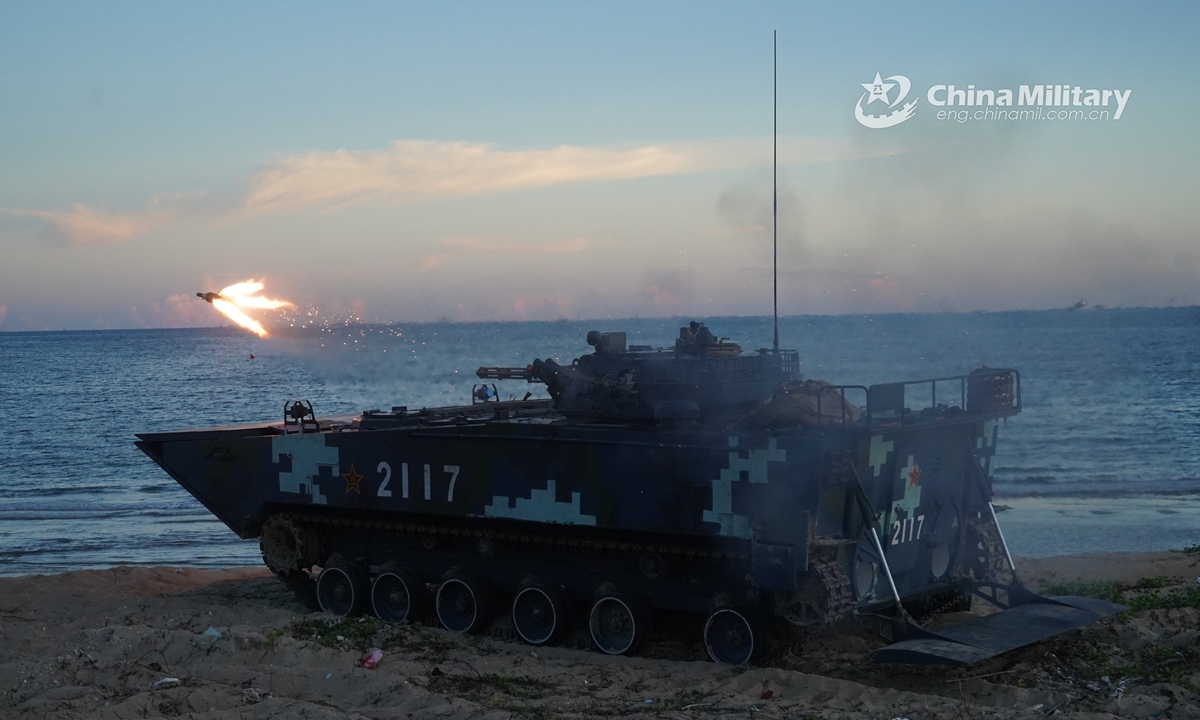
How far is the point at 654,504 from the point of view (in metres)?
12.3

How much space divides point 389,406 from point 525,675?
96.9ft

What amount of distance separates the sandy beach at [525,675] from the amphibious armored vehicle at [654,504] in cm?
40

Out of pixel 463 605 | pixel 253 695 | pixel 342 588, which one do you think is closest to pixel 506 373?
pixel 463 605

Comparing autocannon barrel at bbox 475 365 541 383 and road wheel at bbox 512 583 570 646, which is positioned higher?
autocannon barrel at bbox 475 365 541 383

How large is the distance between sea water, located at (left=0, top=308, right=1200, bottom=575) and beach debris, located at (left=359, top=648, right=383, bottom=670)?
5569mm

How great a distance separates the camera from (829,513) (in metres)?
11.6

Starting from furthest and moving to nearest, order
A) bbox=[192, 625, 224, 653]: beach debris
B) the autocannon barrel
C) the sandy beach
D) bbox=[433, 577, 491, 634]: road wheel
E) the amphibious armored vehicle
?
the autocannon barrel < bbox=[433, 577, 491, 634]: road wheel < bbox=[192, 625, 224, 653]: beach debris < the amphibious armored vehicle < the sandy beach

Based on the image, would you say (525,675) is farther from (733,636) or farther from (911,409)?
(911,409)

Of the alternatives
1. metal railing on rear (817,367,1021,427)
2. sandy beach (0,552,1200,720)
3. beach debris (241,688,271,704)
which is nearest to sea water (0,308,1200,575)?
metal railing on rear (817,367,1021,427)

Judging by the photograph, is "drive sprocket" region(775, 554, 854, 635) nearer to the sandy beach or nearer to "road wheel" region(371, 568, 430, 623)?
the sandy beach

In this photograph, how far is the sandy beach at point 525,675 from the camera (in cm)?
989

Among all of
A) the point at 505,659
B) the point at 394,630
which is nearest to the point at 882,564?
the point at 505,659

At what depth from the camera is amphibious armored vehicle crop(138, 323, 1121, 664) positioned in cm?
1155

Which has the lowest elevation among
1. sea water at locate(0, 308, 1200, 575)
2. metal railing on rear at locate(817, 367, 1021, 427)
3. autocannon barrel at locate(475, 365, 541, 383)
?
sea water at locate(0, 308, 1200, 575)
